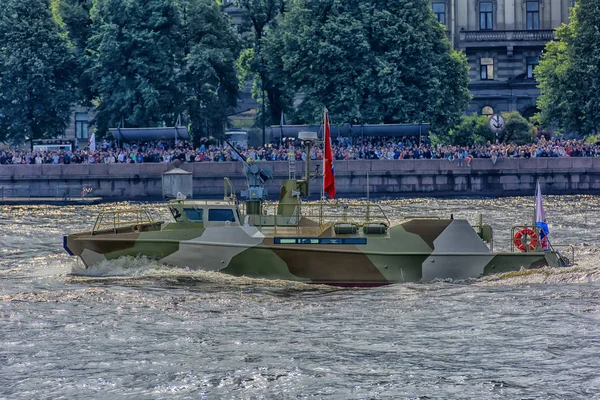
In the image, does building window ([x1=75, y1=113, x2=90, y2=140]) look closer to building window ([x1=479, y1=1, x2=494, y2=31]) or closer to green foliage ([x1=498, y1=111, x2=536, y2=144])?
building window ([x1=479, y1=1, x2=494, y2=31])

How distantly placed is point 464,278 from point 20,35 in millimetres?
53190

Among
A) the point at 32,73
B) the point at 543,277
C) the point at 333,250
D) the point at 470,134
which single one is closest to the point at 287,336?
the point at 333,250

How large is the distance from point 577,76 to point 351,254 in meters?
46.8

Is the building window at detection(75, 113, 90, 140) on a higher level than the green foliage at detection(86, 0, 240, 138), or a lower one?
lower

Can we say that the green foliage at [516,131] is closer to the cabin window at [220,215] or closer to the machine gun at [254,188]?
the machine gun at [254,188]

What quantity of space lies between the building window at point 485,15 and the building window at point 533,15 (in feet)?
10.1

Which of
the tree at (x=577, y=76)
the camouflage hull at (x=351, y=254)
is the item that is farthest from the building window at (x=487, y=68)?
the camouflage hull at (x=351, y=254)

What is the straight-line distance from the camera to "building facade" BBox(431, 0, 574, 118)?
90.4m

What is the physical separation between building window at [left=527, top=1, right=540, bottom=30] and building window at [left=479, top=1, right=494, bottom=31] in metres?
3.08

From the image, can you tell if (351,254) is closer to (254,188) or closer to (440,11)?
(254,188)

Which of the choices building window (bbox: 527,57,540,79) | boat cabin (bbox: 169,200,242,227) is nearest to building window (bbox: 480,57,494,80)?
building window (bbox: 527,57,540,79)

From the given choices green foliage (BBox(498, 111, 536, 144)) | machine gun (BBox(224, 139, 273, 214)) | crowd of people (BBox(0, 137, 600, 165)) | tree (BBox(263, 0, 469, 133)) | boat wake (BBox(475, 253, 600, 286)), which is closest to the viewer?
boat wake (BBox(475, 253, 600, 286))

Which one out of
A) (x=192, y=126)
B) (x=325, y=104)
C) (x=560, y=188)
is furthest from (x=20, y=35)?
(x=560, y=188)

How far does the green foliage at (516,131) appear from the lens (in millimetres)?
76438
